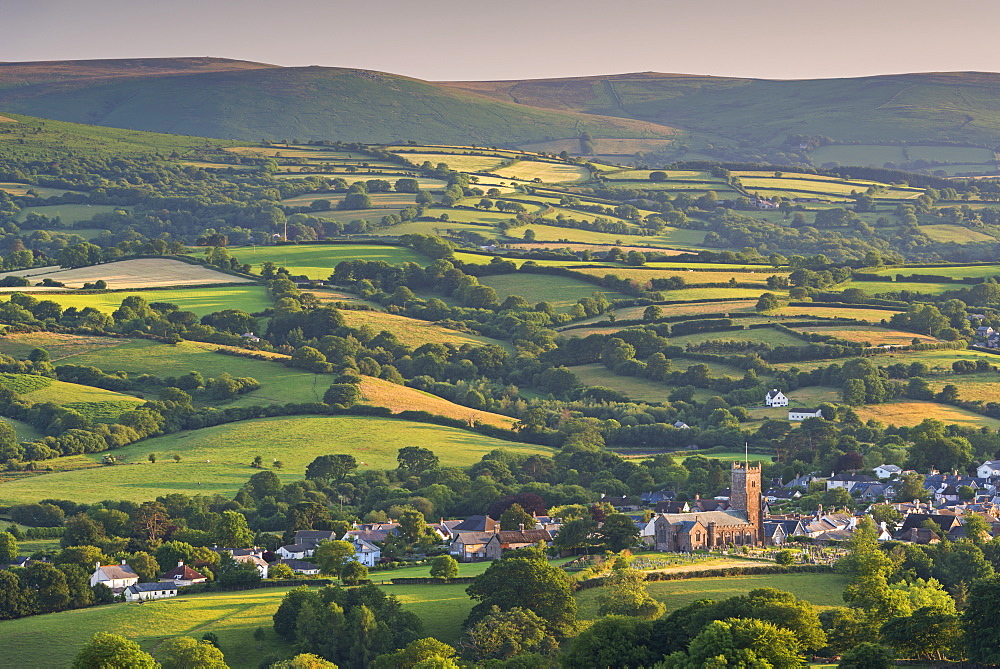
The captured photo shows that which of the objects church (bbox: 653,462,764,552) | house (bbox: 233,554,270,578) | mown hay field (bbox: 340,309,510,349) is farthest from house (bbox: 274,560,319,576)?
mown hay field (bbox: 340,309,510,349)

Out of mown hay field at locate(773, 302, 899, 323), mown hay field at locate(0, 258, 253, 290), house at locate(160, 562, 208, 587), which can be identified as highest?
mown hay field at locate(0, 258, 253, 290)

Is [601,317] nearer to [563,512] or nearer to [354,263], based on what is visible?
[354,263]

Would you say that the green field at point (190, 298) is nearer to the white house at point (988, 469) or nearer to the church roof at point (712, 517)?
the white house at point (988, 469)

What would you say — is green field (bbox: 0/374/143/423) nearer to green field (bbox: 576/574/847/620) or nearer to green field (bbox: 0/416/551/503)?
green field (bbox: 0/416/551/503)

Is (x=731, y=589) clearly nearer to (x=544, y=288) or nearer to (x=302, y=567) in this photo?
(x=302, y=567)

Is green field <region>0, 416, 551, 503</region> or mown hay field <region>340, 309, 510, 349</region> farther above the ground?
mown hay field <region>340, 309, 510, 349</region>

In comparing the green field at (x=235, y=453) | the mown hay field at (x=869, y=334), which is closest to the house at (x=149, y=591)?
the green field at (x=235, y=453)

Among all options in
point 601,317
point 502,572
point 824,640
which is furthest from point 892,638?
point 601,317
